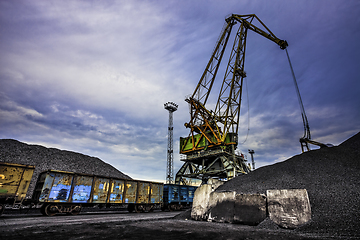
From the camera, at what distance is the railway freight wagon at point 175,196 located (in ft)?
59.2

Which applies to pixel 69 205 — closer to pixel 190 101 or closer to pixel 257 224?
pixel 257 224

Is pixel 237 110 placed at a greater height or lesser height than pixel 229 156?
greater

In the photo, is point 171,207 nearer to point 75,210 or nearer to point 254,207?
point 75,210

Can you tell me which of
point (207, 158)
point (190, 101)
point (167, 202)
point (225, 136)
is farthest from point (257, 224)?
point (190, 101)

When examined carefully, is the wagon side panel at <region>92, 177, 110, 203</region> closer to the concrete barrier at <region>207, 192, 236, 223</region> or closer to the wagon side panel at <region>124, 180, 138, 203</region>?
the wagon side panel at <region>124, 180, 138, 203</region>

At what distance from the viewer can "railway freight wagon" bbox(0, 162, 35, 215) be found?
970 cm

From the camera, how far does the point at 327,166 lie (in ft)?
26.6

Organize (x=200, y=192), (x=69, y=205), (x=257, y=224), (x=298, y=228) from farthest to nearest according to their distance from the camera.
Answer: (x=69, y=205) → (x=200, y=192) → (x=257, y=224) → (x=298, y=228)

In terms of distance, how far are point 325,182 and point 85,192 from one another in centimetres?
1414

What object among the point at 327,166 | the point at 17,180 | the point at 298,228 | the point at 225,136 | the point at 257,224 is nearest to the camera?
the point at 298,228

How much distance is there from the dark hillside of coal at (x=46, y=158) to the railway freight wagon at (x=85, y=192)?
17.2m

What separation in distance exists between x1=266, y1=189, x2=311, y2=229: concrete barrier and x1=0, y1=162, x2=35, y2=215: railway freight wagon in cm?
1324

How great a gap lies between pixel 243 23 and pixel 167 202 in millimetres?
29201

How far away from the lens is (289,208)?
20.2 feet
